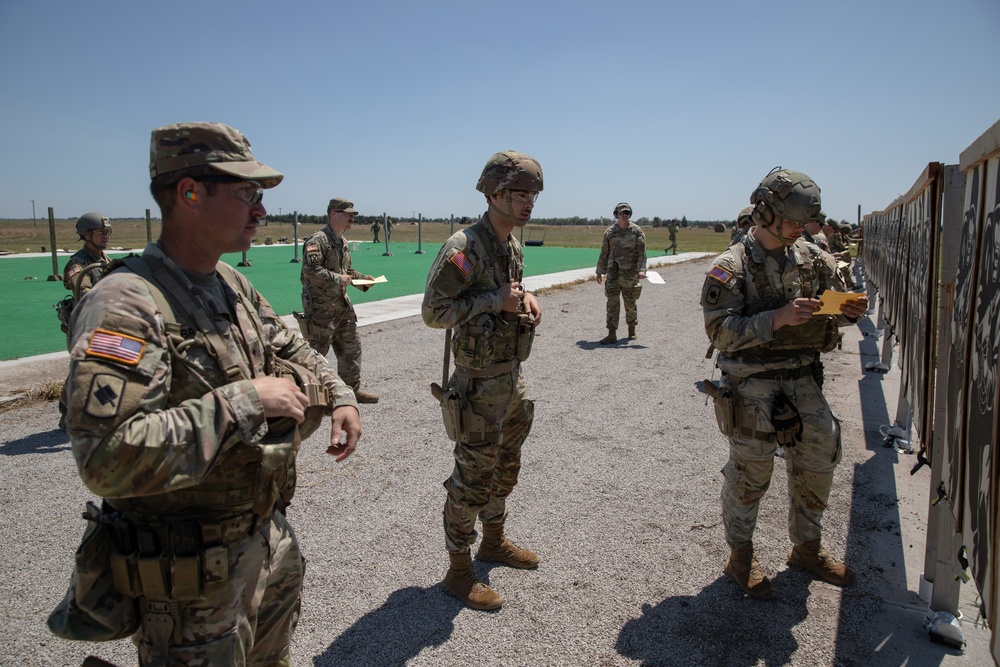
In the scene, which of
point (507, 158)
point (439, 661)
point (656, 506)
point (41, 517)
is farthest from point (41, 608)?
point (656, 506)

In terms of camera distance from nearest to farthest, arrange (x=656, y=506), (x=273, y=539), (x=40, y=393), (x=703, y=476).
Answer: (x=273, y=539), (x=656, y=506), (x=703, y=476), (x=40, y=393)

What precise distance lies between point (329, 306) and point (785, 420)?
5.10 m

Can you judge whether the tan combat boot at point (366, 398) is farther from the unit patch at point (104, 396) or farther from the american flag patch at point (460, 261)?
the unit patch at point (104, 396)

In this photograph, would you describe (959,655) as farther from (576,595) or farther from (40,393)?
(40,393)

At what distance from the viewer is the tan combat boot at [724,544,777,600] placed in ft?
11.4

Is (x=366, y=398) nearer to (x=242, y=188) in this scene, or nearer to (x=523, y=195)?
(x=523, y=195)

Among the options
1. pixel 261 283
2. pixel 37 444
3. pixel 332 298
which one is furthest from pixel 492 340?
pixel 261 283

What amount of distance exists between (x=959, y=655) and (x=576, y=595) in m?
1.87

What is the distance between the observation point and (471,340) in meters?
3.42

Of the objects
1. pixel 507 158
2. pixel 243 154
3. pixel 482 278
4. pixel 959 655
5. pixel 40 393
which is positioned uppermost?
pixel 507 158

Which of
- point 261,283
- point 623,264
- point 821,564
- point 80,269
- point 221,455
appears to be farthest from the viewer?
point 261,283

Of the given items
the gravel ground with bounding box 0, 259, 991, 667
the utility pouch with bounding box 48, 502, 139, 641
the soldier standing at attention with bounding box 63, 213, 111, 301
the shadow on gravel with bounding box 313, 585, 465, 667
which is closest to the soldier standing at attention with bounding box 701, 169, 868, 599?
the gravel ground with bounding box 0, 259, 991, 667

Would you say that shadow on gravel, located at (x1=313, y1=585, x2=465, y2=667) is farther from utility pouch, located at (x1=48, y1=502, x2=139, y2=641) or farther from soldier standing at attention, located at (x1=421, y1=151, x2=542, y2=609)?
utility pouch, located at (x1=48, y1=502, x2=139, y2=641)

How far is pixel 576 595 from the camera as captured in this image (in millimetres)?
3508
